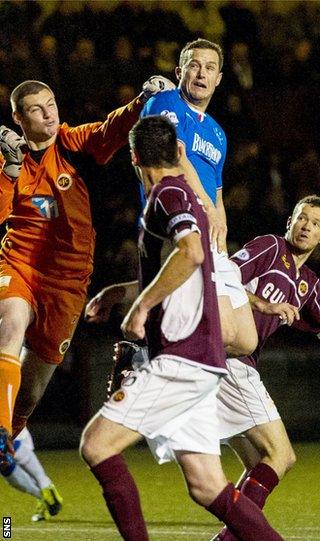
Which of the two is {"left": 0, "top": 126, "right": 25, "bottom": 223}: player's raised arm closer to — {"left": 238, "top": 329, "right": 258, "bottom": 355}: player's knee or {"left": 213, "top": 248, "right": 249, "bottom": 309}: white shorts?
{"left": 213, "top": 248, "right": 249, "bottom": 309}: white shorts

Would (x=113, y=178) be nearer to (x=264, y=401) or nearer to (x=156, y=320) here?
(x=264, y=401)

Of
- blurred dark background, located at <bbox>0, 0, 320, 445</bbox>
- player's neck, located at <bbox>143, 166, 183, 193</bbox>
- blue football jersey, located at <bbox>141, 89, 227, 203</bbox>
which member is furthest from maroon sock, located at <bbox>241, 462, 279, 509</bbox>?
blurred dark background, located at <bbox>0, 0, 320, 445</bbox>

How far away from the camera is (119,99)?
477 inches

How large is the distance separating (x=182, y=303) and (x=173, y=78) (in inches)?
303

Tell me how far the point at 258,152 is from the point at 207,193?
620 centimetres

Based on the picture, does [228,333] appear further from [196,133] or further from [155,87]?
[155,87]

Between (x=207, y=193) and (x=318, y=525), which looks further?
(x=318, y=525)

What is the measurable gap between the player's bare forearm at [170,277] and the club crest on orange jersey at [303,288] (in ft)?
7.05

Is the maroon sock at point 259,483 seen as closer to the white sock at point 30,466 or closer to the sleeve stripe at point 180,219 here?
the white sock at point 30,466

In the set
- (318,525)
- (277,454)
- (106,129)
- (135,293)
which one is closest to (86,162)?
(106,129)

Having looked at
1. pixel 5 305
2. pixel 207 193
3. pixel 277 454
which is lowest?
pixel 277 454

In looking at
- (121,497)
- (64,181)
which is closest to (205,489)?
(121,497)

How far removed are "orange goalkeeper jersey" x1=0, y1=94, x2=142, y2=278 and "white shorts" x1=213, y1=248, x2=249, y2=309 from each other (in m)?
1.12

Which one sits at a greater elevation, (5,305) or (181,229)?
(181,229)
